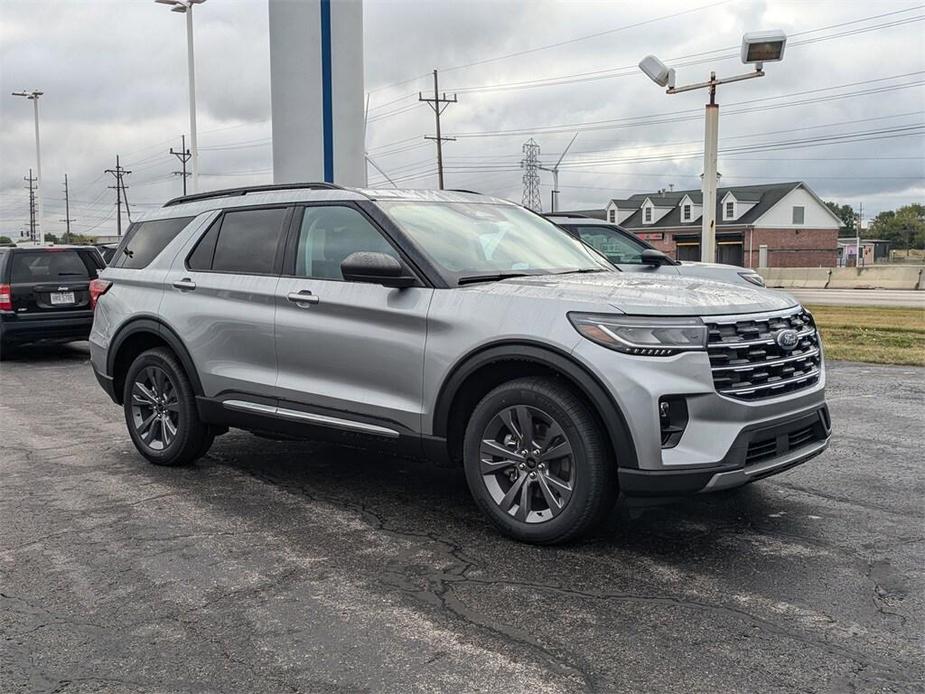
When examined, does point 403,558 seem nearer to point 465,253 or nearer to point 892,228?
point 465,253

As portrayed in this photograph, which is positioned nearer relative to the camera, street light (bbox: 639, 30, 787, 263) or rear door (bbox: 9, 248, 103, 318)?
rear door (bbox: 9, 248, 103, 318)

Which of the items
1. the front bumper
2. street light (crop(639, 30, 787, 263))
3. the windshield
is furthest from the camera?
street light (crop(639, 30, 787, 263))

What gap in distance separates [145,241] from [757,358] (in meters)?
4.59

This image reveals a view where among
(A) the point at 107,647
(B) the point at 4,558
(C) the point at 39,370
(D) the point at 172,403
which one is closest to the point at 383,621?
(A) the point at 107,647

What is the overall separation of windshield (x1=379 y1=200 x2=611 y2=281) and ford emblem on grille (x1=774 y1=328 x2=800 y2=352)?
1388 millimetres

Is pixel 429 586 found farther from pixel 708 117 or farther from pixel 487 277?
pixel 708 117

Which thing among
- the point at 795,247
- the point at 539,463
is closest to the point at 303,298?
the point at 539,463

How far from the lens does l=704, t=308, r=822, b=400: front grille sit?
13.4ft

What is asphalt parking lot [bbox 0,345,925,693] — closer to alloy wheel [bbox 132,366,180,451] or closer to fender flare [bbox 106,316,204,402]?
alloy wheel [bbox 132,366,180,451]

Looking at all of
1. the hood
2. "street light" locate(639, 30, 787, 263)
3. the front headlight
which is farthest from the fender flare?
"street light" locate(639, 30, 787, 263)

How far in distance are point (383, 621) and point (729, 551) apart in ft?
5.89

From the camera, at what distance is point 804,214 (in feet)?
218

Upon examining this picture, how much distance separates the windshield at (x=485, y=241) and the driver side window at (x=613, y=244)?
5.14 m

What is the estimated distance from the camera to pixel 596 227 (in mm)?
11133
